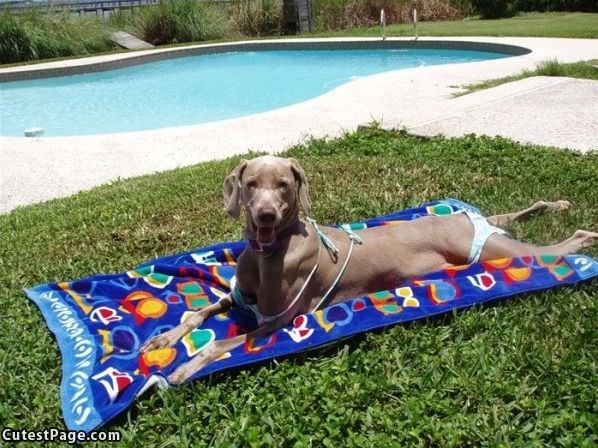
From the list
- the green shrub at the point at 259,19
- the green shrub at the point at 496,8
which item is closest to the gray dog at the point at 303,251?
the green shrub at the point at 259,19

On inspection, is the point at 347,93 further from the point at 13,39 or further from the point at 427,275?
the point at 13,39

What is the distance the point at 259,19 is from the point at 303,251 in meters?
25.0

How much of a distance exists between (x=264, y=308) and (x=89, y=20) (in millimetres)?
23549

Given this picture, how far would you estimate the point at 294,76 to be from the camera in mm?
18234

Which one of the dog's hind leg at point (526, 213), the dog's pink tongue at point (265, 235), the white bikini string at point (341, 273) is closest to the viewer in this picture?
the dog's pink tongue at point (265, 235)

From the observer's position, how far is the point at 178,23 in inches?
984

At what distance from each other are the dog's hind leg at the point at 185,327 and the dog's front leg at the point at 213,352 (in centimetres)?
29

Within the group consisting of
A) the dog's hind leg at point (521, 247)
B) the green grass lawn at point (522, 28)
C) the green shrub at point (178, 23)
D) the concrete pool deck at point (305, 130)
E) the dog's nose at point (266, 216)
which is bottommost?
the dog's hind leg at point (521, 247)

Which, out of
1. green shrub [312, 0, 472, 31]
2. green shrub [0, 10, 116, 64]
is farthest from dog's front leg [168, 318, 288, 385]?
green shrub [312, 0, 472, 31]

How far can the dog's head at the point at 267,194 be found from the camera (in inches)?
126

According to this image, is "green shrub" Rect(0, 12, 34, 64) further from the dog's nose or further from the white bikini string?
the dog's nose

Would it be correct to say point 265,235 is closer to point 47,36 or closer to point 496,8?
point 47,36

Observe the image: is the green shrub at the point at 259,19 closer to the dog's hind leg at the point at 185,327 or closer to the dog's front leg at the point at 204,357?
the dog's hind leg at the point at 185,327

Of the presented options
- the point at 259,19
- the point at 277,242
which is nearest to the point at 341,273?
the point at 277,242
